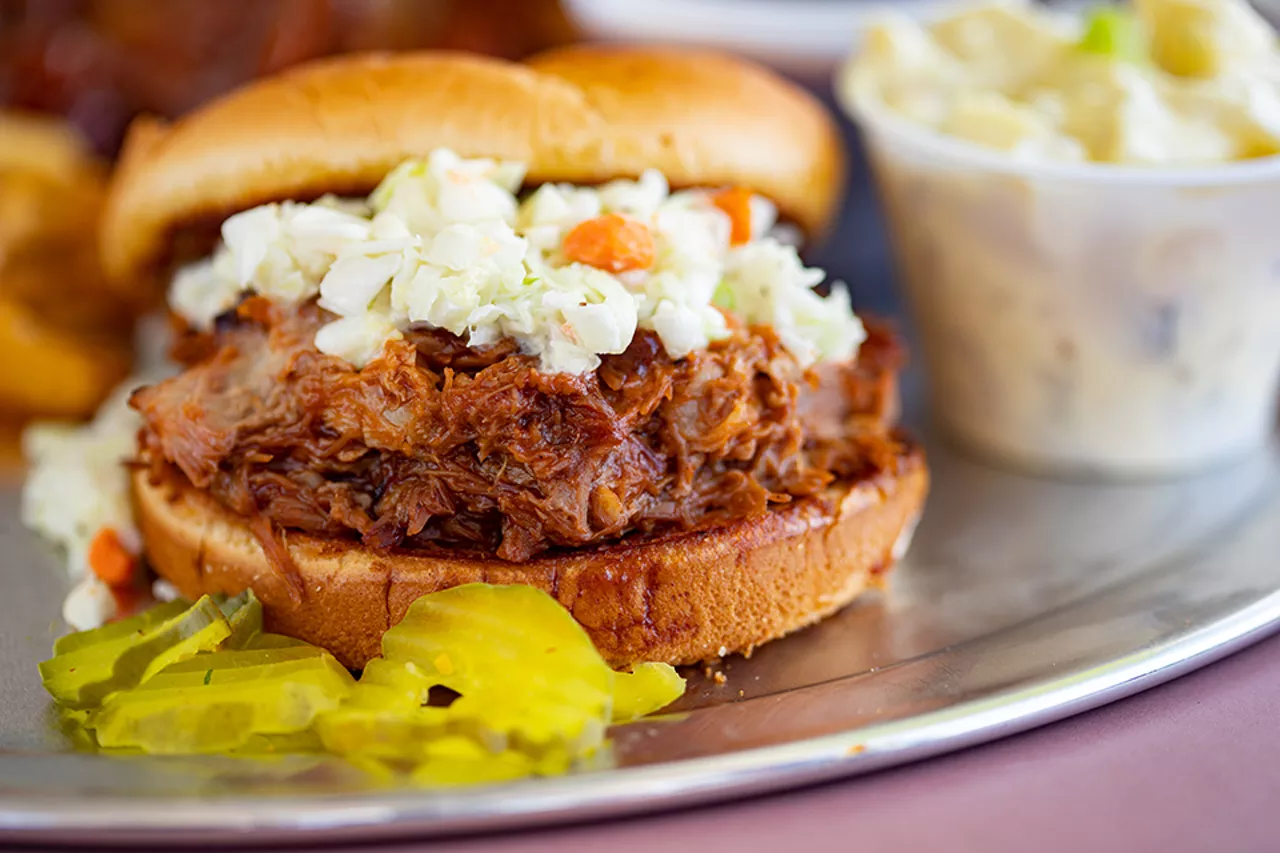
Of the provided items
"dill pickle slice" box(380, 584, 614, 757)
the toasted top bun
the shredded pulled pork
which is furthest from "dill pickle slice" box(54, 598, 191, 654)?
the toasted top bun

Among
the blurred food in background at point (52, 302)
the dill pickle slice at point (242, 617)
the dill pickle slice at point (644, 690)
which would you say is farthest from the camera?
the blurred food in background at point (52, 302)

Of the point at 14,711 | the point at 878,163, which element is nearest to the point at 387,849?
the point at 14,711

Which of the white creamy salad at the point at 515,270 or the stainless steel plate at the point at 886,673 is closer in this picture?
the stainless steel plate at the point at 886,673

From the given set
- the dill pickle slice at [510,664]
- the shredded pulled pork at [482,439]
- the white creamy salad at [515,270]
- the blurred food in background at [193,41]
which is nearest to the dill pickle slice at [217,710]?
the dill pickle slice at [510,664]

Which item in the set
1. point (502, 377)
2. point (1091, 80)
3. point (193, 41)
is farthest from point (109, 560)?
point (193, 41)

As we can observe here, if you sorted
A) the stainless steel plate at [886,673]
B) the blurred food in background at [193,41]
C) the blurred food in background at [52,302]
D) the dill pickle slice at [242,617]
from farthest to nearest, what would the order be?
the blurred food in background at [193,41] → the blurred food in background at [52,302] → the dill pickle slice at [242,617] → the stainless steel plate at [886,673]

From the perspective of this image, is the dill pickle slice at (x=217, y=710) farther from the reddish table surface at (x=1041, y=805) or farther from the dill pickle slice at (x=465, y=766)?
the reddish table surface at (x=1041, y=805)

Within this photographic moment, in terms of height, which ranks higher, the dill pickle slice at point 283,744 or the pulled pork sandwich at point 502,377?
the pulled pork sandwich at point 502,377

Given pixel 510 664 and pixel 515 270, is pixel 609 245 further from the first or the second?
pixel 510 664
